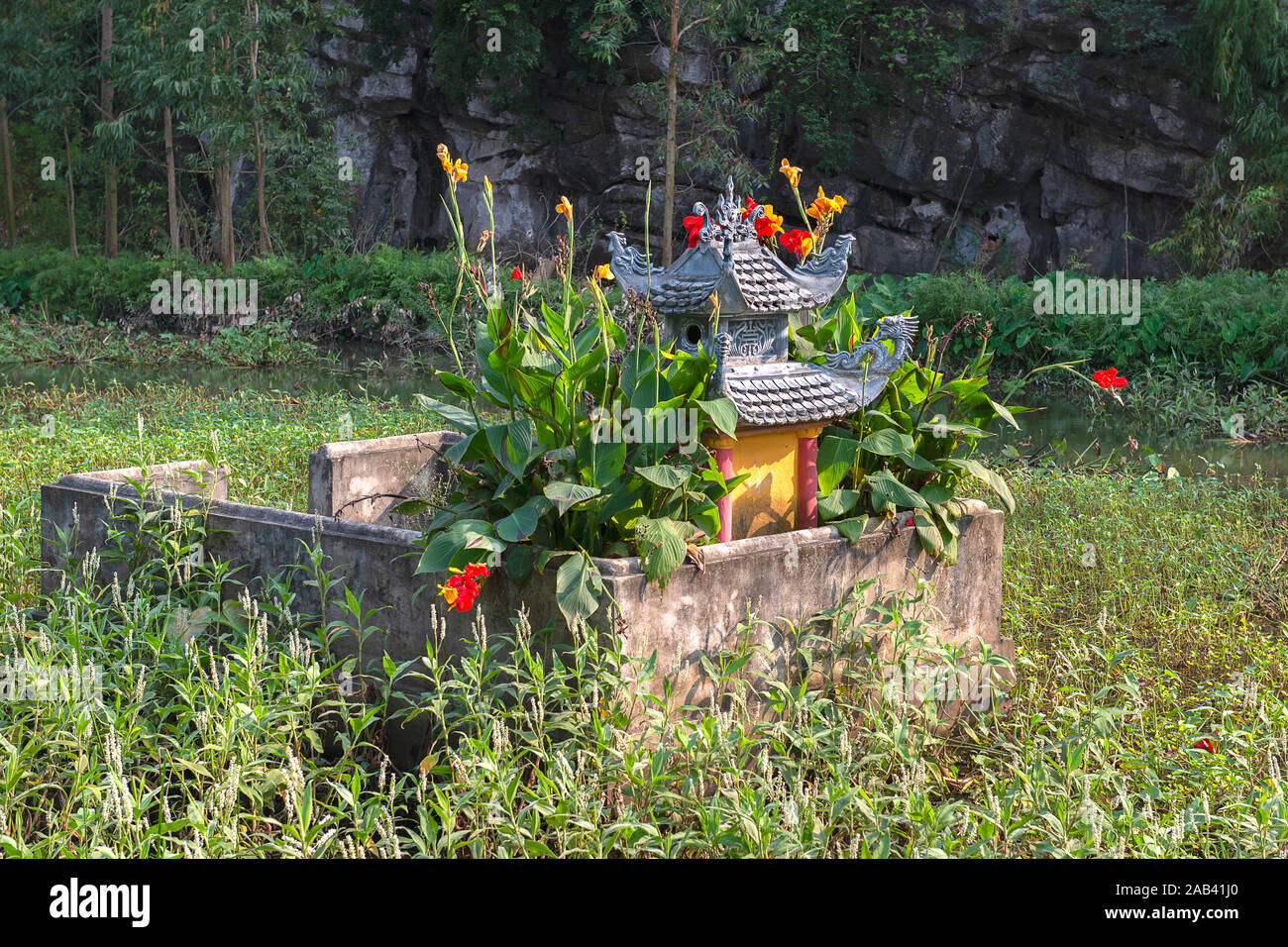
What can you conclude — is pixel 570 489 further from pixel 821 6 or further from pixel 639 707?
pixel 821 6

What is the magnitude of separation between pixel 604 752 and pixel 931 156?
1961 cm

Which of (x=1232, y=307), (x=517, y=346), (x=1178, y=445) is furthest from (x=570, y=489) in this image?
(x=1232, y=307)

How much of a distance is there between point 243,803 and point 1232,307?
14.1 meters

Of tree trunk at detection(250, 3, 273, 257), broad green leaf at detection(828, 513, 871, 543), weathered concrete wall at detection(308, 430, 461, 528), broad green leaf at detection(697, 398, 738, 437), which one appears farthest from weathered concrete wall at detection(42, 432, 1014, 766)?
tree trunk at detection(250, 3, 273, 257)

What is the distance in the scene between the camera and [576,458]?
456cm

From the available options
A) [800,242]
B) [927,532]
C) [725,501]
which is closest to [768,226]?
[800,242]

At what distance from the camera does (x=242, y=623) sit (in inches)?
191

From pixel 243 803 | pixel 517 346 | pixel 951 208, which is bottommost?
pixel 243 803

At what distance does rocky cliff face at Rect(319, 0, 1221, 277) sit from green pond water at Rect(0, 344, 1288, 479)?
20.4ft

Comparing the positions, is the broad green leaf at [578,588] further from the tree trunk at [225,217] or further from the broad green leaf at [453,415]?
the tree trunk at [225,217]

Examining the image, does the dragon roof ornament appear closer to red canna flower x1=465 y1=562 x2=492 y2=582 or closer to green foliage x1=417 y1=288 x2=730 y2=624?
green foliage x1=417 y1=288 x2=730 y2=624

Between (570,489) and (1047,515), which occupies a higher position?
(570,489)

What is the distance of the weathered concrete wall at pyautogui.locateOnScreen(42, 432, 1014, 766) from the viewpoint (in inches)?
176

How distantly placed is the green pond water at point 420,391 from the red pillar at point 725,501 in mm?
5951
